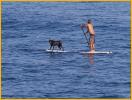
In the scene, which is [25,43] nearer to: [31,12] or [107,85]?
[107,85]

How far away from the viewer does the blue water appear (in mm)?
28219

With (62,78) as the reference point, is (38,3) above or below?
above

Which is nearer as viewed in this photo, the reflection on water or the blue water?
the blue water

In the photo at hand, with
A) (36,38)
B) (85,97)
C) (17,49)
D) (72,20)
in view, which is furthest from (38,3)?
(85,97)

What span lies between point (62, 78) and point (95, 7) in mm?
31842

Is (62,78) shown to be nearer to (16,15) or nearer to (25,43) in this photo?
(25,43)

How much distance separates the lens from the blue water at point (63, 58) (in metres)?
28.2

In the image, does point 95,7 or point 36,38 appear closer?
point 36,38

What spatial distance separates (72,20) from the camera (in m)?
51.2

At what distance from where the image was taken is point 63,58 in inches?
1371

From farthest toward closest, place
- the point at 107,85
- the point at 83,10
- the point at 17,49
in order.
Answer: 1. the point at 83,10
2. the point at 17,49
3. the point at 107,85

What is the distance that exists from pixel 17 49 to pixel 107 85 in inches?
372

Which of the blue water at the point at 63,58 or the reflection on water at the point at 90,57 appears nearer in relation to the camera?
the blue water at the point at 63,58

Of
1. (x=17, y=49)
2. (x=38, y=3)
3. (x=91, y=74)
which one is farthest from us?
(x=38, y=3)
